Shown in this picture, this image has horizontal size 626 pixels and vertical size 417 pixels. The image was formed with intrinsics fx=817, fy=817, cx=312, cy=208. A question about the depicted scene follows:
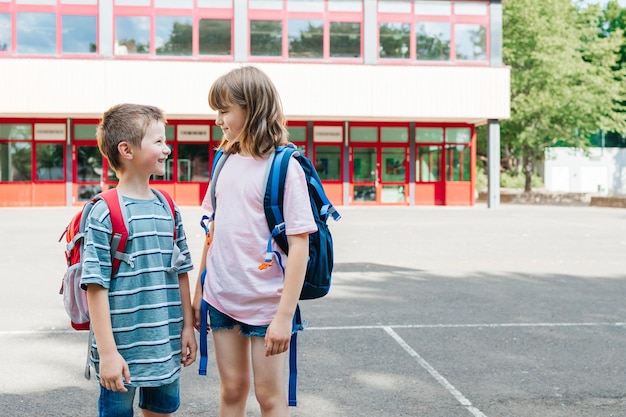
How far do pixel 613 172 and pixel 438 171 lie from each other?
3146 cm

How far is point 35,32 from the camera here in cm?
2973

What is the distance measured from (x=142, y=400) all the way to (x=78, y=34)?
29040mm

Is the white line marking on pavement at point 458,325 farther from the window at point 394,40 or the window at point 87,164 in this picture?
the window at point 87,164

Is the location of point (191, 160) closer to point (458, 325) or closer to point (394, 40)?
point (394, 40)

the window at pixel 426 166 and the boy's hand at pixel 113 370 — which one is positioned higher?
the window at pixel 426 166

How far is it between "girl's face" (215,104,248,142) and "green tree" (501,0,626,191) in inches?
1523

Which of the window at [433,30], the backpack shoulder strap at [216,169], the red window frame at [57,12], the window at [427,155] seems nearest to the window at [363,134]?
the window at [427,155]

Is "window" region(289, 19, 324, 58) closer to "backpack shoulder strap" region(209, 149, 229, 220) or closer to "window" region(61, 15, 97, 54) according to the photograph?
"window" region(61, 15, 97, 54)

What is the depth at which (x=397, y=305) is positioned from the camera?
8.12 m

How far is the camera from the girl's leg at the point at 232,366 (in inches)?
123

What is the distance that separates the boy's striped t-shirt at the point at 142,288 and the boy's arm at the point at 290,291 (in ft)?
1.29

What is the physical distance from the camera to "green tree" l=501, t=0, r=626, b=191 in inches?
1580

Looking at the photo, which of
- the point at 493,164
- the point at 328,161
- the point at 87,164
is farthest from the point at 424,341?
the point at 493,164

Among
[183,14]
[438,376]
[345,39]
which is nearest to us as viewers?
[438,376]
